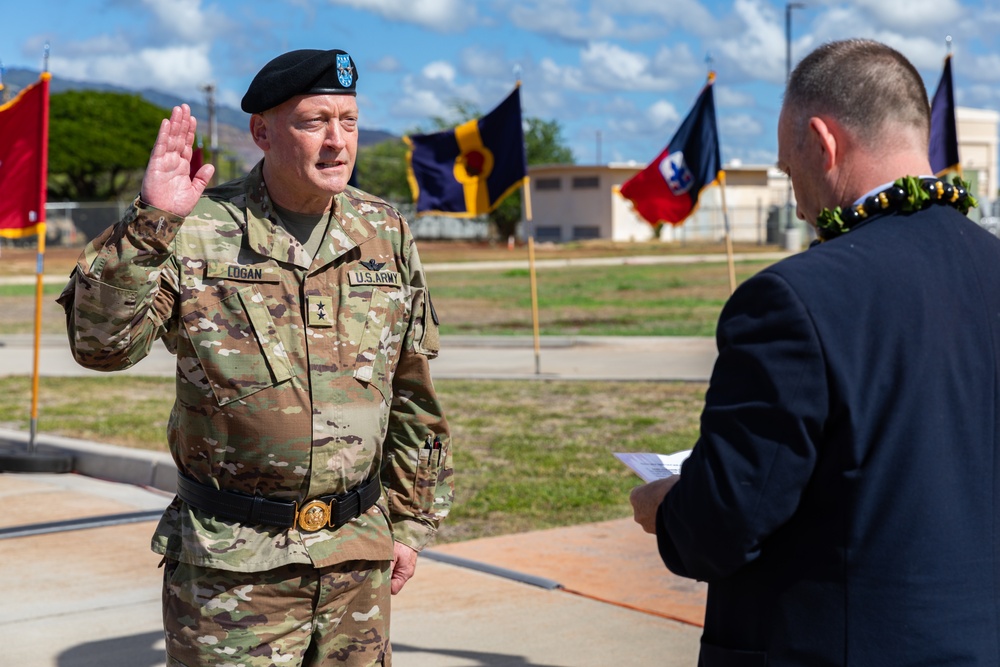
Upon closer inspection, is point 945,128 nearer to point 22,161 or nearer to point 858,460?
point 22,161

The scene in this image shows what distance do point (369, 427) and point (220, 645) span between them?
1.97ft

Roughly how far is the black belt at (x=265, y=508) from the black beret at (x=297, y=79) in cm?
91

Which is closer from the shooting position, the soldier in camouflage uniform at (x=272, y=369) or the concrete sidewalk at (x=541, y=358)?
the soldier in camouflage uniform at (x=272, y=369)

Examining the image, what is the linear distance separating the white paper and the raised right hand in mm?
1085

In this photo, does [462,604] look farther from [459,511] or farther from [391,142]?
[391,142]

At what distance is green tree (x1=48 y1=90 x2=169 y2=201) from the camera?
218ft

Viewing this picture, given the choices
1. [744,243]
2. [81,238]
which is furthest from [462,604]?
[744,243]

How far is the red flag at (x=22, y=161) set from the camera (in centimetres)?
861

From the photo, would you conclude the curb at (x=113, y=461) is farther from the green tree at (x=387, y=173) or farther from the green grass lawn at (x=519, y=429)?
the green tree at (x=387, y=173)

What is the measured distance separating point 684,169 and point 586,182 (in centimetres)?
5498

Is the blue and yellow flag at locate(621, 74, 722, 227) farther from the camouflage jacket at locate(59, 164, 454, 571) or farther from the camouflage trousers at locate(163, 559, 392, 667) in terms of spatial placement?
the camouflage trousers at locate(163, 559, 392, 667)

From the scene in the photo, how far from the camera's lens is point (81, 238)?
5453cm

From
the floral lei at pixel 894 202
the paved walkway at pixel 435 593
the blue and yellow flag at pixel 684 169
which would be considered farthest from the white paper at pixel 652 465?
the blue and yellow flag at pixel 684 169

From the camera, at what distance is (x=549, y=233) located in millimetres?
70562
